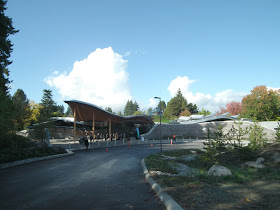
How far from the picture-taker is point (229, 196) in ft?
16.5

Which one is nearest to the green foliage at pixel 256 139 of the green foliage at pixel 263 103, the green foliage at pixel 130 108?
the green foliage at pixel 263 103

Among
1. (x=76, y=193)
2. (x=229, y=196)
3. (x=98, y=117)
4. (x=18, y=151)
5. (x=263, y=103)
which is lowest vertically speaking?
(x=76, y=193)

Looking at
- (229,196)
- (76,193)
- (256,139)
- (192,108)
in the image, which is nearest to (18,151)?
(76,193)

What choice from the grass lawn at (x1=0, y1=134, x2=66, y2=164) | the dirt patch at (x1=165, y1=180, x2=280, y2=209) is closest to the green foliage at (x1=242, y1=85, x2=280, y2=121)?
the grass lawn at (x1=0, y1=134, x2=66, y2=164)

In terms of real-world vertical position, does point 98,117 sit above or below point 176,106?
below

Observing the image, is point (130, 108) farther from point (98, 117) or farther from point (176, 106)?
point (98, 117)

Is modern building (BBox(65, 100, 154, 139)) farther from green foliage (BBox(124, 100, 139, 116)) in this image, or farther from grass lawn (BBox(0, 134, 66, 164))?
green foliage (BBox(124, 100, 139, 116))

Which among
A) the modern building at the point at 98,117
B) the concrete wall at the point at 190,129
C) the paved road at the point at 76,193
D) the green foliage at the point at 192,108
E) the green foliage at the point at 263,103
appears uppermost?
the green foliage at the point at 192,108

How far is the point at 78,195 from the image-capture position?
6.01 m

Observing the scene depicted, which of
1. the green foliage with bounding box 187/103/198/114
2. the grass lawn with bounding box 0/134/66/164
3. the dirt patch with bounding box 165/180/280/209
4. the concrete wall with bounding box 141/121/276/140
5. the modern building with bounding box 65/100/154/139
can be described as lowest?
the dirt patch with bounding box 165/180/280/209

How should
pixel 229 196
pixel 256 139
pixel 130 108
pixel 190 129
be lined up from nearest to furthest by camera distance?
1. pixel 229 196
2. pixel 256 139
3. pixel 190 129
4. pixel 130 108

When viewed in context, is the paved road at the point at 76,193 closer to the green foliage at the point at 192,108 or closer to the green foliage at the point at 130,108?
the green foliage at the point at 192,108

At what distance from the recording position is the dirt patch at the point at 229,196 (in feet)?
14.4

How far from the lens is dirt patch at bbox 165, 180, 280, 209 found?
4402 millimetres
